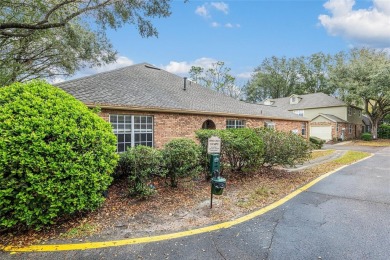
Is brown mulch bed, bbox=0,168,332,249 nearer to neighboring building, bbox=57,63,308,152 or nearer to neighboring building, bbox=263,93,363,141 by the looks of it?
neighboring building, bbox=57,63,308,152

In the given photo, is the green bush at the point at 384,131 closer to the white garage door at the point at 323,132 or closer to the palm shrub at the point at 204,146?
the white garage door at the point at 323,132

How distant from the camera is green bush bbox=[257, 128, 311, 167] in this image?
26.3 feet

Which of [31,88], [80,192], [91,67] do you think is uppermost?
[91,67]

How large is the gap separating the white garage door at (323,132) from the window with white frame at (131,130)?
92.2 feet

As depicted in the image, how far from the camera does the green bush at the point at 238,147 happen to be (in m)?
7.13

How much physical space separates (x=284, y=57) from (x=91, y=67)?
148 feet

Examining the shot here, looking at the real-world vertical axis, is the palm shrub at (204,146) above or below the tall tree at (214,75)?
below

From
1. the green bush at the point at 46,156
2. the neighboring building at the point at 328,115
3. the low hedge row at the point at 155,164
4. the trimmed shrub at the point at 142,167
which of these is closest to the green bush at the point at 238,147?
the low hedge row at the point at 155,164

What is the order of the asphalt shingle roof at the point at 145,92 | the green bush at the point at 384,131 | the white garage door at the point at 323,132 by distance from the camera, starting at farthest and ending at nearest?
1. the green bush at the point at 384,131
2. the white garage door at the point at 323,132
3. the asphalt shingle roof at the point at 145,92

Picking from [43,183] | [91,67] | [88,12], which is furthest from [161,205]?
[91,67]

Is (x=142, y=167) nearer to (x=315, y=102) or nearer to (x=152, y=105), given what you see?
(x=152, y=105)

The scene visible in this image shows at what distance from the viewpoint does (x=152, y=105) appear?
33.3ft

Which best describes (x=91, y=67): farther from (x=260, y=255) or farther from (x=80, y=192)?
(x=260, y=255)

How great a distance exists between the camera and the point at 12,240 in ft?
11.6
